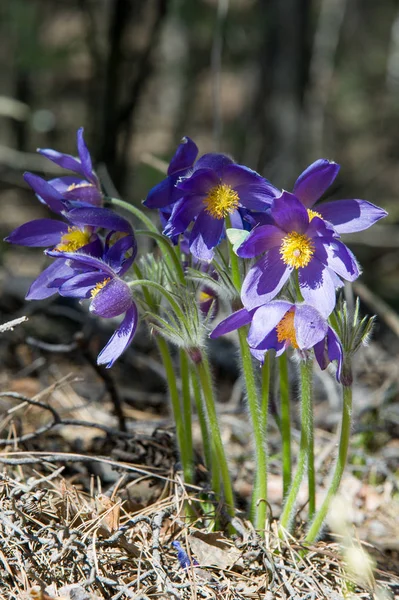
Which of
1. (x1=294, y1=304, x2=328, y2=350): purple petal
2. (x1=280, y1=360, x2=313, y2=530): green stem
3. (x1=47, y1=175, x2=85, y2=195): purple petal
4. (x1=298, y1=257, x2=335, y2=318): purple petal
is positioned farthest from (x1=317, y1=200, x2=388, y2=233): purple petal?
(x1=47, y1=175, x2=85, y2=195): purple petal

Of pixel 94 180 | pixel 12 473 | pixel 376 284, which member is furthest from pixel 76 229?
pixel 376 284

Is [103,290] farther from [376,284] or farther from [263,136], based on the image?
[376,284]

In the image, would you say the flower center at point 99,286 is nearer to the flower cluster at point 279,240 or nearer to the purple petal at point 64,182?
the flower cluster at point 279,240

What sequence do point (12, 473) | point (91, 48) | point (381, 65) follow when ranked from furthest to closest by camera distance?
1. point (381, 65)
2. point (91, 48)
3. point (12, 473)

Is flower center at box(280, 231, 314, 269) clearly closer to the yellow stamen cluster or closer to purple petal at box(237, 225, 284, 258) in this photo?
purple petal at box(237, 225, 284, 258)

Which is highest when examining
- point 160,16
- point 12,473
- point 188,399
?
point 160,16

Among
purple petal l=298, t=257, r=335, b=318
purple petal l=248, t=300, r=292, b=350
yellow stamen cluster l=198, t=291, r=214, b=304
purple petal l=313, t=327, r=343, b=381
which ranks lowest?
yellow stamen cluster l=198, t=291, r=214, b=304

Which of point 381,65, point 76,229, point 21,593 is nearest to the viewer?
point 21,593
